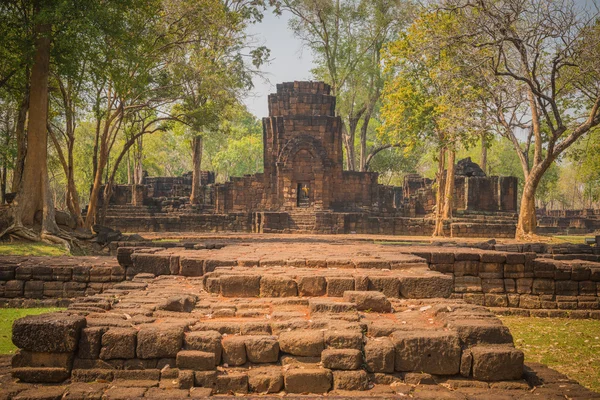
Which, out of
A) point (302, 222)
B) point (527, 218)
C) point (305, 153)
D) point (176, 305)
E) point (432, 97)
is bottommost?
point (176, 305)

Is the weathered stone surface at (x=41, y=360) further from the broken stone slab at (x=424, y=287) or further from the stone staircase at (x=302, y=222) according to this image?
the stone staircase at (x=302, y=222)

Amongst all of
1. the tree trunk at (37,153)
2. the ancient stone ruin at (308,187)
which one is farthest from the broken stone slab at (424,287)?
the ancient stone ruin at (308,187)

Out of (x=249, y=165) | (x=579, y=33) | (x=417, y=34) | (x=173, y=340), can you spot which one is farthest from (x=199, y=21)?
(x=249, y=165)

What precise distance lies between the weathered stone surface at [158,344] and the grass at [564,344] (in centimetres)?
440

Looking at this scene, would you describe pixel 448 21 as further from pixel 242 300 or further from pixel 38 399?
pixel 38 399

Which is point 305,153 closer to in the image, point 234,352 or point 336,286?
point 336,286

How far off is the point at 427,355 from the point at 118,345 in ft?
9.07

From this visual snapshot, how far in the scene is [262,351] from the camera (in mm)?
5352

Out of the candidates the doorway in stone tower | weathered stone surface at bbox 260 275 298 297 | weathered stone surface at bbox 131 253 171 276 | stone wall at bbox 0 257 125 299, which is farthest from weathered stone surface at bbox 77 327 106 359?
the doorway in stone tower

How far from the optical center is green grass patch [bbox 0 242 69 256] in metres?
14.2

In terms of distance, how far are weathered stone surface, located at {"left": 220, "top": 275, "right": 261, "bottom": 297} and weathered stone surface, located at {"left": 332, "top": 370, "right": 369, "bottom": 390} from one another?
7.79ft

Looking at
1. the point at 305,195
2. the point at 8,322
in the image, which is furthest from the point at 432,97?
the point at 8,322

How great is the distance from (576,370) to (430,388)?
2.89 meters

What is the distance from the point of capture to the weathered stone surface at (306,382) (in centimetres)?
504
